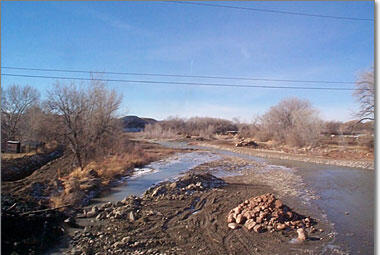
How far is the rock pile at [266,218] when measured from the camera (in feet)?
13.1

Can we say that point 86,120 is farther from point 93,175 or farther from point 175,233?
point 175,233

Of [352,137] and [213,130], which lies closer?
[352,137]

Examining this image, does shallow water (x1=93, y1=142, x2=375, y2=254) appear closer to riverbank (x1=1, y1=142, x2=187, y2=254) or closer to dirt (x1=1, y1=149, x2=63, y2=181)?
riverbank (x1=1, y1=142, x2=187, y2=254)

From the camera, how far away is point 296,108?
A: 75.3ft

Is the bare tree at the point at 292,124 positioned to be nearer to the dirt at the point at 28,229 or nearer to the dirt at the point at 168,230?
the dirt at the point at 168,230

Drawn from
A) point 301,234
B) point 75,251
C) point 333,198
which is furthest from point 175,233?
point 333,198

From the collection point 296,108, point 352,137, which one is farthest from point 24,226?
point 296,108

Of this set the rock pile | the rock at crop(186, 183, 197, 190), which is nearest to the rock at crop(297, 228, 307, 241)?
the rock pile

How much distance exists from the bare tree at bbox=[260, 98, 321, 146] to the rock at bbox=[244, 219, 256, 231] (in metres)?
17.2

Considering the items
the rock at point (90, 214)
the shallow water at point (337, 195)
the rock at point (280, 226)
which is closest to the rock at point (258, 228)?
the rock at point (280, 226)

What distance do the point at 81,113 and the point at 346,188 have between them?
425 inches

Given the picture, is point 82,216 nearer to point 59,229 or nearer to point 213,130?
point 59,229

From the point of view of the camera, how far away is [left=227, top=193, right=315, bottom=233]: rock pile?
398cm

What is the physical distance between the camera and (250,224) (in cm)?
Result: 402
